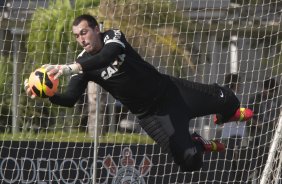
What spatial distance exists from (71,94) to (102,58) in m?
0.66

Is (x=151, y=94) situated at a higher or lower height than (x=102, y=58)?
lower

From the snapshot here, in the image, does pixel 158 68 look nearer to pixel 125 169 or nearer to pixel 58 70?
pixel 125 169

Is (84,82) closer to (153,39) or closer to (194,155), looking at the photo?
(194,155)

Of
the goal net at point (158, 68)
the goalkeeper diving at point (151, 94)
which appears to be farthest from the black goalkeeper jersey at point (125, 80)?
the goal net at point (158, 68)

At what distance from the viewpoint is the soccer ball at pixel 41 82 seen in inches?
267

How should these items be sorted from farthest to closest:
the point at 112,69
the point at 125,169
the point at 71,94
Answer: the point at 125,169, the point at 71,94, the point at 112,69

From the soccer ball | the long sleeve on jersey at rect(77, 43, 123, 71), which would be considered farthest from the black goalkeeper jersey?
the soccer ball

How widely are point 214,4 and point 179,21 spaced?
2.04 feet

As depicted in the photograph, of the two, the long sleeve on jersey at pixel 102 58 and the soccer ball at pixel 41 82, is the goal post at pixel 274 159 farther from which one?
the soccer ball at pixel 41 82

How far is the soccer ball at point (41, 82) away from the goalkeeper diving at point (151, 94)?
313 mm

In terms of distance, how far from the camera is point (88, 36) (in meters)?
7.07

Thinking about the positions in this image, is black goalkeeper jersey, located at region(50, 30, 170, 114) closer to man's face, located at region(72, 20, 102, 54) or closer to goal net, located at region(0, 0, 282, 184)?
man's face, located at region(72, 20, 102, 54)

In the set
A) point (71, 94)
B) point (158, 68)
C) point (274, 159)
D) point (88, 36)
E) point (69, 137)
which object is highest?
point (88, 36)

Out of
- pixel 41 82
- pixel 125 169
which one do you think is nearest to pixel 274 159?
pixel 125 169
